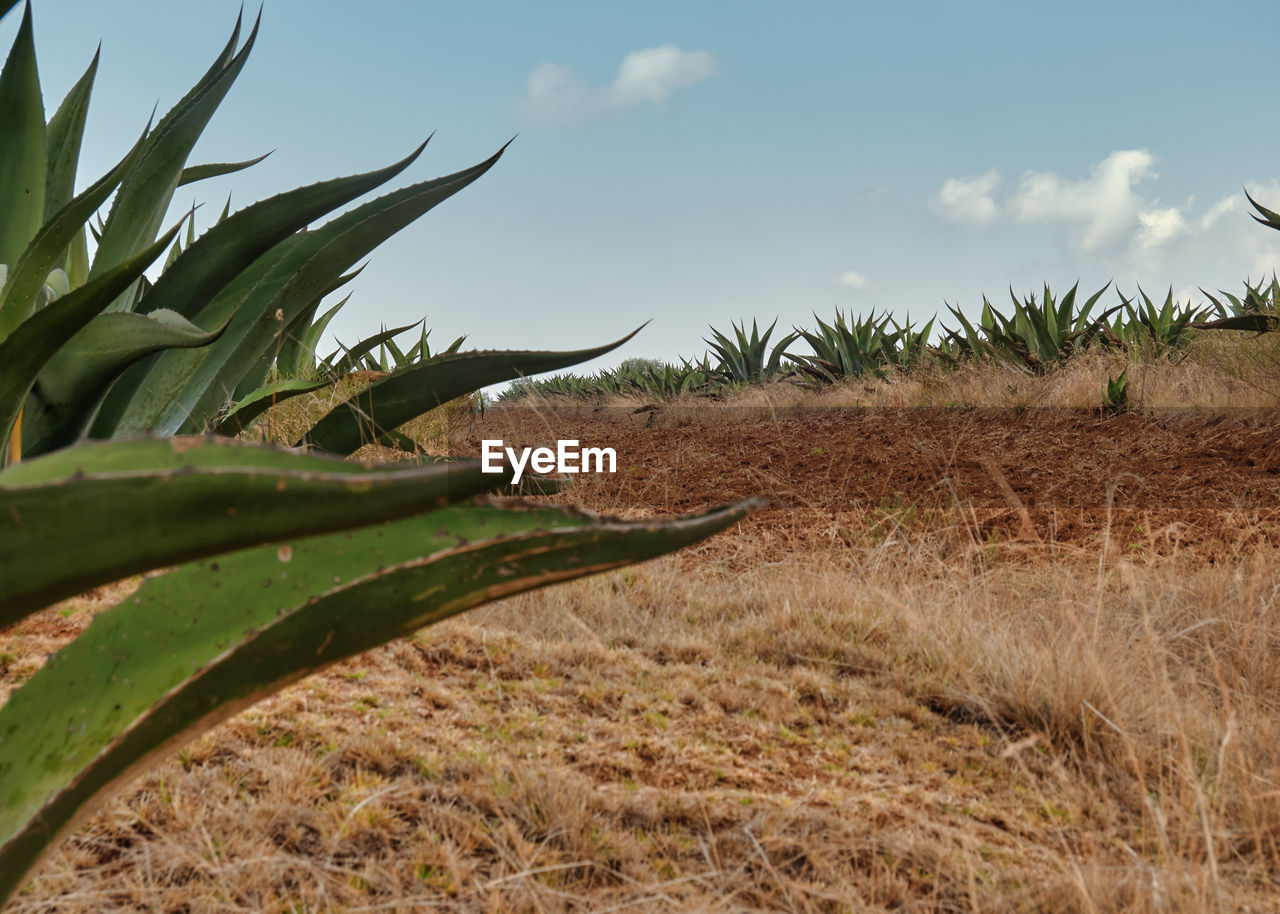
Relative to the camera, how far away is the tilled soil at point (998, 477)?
3.68 metres

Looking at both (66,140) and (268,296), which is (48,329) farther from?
(66,140)

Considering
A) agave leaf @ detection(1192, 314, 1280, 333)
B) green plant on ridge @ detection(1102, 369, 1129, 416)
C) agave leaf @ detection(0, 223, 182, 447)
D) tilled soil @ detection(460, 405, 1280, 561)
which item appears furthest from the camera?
green plant on ridge @ detection(1102, 369, 1129, 416)

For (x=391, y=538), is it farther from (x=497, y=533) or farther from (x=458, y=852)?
(x=458, y=852)

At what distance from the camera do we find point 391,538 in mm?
656

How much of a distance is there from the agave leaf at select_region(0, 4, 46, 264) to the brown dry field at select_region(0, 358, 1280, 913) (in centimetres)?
84

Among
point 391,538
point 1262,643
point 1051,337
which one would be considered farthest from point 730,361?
point 391,538

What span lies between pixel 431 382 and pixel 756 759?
0.90m

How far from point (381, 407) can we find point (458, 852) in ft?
2.40

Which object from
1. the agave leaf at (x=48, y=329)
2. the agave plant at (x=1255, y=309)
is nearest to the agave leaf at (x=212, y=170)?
the agave leaf at (x=48, y=329)

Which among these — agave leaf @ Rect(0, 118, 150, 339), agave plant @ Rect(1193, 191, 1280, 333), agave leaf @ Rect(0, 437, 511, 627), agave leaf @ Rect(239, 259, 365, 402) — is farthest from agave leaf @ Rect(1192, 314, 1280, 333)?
agave leaf @ Rect(0, 437, 511, 627)

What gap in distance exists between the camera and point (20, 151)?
1.39 meters

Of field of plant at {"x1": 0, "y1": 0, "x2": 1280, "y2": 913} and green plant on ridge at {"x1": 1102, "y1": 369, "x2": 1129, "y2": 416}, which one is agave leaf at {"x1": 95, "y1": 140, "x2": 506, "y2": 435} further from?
green plant on ridge at {"x1": 1102, "y1": 369, "x2": 1129, "y2": 416}

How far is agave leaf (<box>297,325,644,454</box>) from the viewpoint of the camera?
1271 mm

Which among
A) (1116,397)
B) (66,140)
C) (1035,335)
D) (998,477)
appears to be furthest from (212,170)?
(1035,335)
